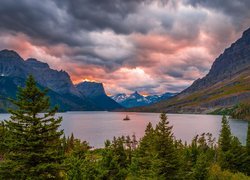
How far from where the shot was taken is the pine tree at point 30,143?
25.3 meters

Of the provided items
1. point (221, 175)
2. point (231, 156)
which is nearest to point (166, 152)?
point (221, 175)

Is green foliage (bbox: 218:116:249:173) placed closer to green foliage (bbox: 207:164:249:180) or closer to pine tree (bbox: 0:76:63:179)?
green foliage (bbox: 207:164:249:180)

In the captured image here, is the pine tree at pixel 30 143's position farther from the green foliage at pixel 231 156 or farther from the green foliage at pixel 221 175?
the green foliage at pixel 231 156

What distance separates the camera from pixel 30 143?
25391 millimetres

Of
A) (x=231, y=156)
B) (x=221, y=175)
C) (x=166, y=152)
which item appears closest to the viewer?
(x=166, y=152)

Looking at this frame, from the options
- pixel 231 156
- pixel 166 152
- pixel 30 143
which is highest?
pixel 30 143

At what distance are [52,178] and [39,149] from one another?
2996 millimetres

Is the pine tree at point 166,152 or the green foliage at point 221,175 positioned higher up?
the pine tree at point 166,152

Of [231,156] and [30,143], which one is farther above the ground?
[30,143]

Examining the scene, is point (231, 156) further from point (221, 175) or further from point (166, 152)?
point (166, 152)

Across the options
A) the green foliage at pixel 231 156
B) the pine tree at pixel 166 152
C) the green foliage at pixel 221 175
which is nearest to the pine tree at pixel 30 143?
the pine tree at pixel 166 152

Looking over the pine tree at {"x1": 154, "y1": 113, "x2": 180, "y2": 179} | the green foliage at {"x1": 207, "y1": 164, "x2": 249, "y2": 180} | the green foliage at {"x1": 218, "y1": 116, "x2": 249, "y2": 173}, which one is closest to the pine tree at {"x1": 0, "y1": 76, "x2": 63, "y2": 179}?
the pine tree at {"x1": 154, "y1": 113, "x2": 180, "y2": 179}

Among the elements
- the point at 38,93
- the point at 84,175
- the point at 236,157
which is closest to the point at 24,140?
the point at 38,93

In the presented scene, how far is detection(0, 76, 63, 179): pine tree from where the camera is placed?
25266 mm
